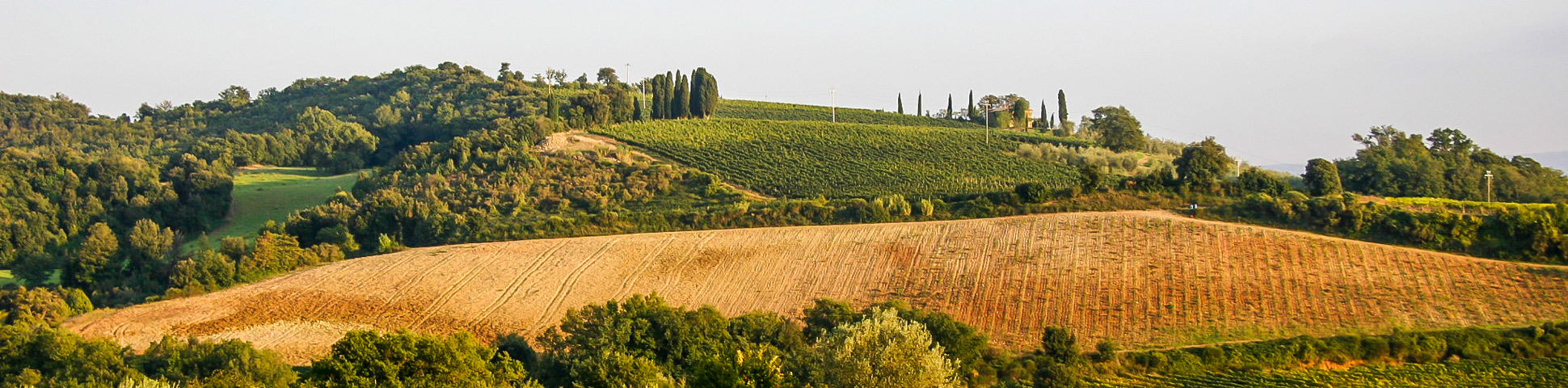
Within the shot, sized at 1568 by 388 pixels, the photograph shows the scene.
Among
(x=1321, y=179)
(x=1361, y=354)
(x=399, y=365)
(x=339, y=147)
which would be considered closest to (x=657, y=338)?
(x=399, y=365)

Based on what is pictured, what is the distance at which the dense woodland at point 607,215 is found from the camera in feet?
100

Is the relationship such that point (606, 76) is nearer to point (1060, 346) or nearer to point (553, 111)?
point (553, 111)

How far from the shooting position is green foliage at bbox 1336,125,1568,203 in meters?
55.0

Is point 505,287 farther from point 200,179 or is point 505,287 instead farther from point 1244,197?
point 200,179

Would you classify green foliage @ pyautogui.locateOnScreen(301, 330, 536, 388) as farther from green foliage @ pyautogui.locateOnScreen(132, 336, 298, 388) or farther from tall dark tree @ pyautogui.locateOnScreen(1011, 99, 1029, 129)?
tall dark tree @ pyautogui.locateOnScreen(1011, 99, 1029, 129)

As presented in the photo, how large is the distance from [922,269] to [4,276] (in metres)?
45.4

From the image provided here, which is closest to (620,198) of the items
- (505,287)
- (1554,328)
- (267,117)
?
(505,287)

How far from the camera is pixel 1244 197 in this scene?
49.8 m

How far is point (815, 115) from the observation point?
94.2m

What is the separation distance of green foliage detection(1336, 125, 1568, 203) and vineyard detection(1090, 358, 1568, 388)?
25188 mm

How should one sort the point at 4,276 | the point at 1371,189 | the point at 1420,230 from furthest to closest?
the point at 4,276
the point at 1371,189
the point at 1420,230

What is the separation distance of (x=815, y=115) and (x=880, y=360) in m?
70.1

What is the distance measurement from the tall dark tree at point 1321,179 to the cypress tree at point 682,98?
131 ft

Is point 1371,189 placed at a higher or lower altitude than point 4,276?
higher
